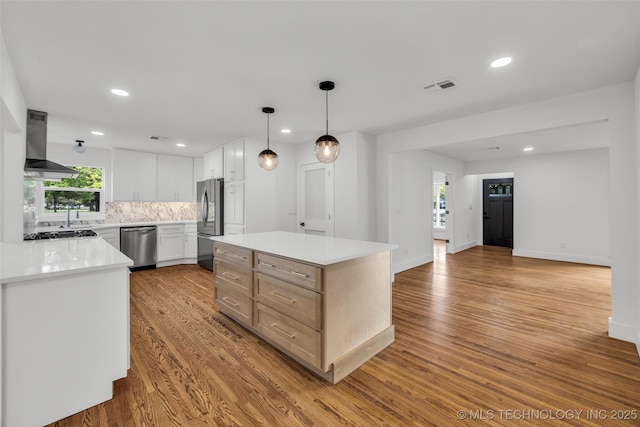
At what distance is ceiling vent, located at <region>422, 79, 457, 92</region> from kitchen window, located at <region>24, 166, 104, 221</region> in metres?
5.94

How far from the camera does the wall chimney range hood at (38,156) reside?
308cm

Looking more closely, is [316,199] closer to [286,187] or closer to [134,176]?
[286,187]

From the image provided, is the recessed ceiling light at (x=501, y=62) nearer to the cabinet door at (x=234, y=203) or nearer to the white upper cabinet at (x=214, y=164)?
the cabinet door at (x=234, y=203)

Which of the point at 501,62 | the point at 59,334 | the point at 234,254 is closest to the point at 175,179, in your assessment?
the point at 234,254

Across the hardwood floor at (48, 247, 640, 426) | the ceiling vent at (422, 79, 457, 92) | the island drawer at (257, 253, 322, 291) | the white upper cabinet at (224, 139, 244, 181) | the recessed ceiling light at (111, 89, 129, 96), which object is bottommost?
the hardwood floor at (48, 247, 640, 426)

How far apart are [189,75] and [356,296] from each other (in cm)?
236

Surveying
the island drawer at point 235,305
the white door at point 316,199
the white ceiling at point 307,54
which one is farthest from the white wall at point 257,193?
the island drawer at point 235,305

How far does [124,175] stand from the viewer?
5.65 m

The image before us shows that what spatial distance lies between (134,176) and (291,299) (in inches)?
202

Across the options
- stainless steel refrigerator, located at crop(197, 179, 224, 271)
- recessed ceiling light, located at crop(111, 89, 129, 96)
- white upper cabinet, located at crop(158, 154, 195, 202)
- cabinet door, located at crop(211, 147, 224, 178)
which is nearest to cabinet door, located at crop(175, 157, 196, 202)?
white upper cabinet, located at crop(158, 154, 195, 202)

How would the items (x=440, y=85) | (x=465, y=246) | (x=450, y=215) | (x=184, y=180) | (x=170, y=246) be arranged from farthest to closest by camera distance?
(x=465, y=246)
(x=450, y=215)
(x=184, y=180)
(x=170, y=246)
(x=440, y=85)

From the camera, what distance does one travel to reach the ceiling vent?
2678mm

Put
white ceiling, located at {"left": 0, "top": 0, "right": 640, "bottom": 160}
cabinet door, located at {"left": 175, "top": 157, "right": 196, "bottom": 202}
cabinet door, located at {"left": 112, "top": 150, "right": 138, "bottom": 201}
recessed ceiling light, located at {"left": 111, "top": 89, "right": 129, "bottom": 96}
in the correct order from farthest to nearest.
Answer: cabinet door, located at {"left": 175, "top": 157, "right": 196, "bottom": 202}
cabinet door, located at {"left": 112, "top": 150, "right": 138, "bottom": 201}
recessed ceiling light, located at {"left": 111, "top": 89, "right": 129, "bottom": 96}
white ceiling, located at {"left": 0, "top": 0, "right": 640, "bottom": 160}

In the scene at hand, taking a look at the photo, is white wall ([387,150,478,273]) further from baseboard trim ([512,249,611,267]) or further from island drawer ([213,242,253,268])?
island drawer ([213,242,253,268])
